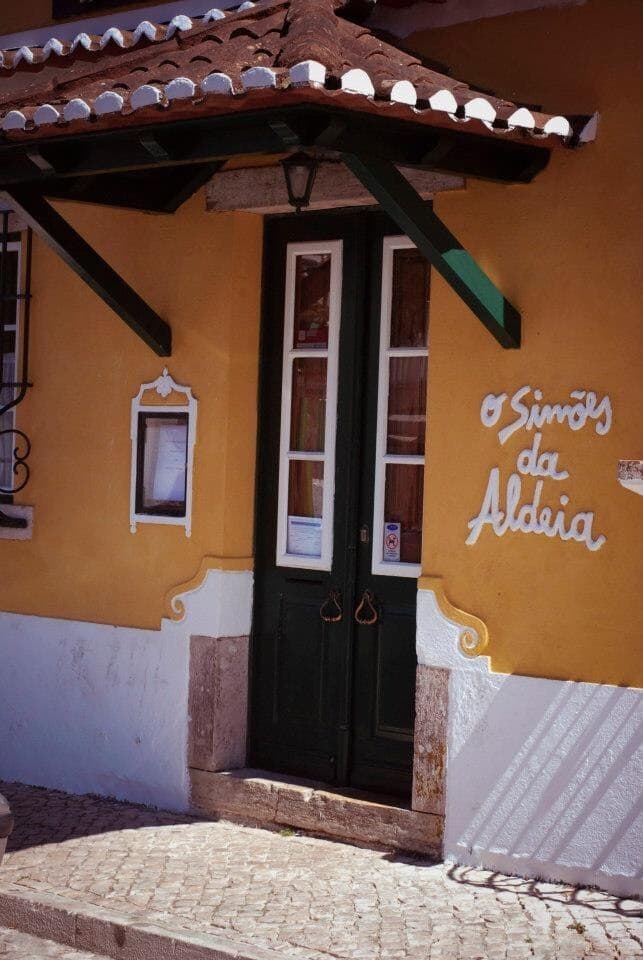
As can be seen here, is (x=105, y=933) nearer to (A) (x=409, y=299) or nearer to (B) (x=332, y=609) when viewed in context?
(B) (x=332, y=609)

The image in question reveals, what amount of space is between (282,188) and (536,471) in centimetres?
199

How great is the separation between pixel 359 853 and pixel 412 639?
105 centimetres

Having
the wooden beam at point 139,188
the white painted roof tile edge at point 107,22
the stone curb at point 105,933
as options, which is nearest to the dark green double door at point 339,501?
the wooden beam at point 139,188

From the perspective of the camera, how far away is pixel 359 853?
671 centimetres

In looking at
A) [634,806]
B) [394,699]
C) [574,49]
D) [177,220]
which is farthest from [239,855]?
[574,49]

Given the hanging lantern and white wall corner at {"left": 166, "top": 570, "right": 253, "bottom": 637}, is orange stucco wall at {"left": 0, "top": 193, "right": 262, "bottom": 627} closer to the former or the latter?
white wall corner at {"left": 166, "top": 570, "right": 253, "bottom": 637}

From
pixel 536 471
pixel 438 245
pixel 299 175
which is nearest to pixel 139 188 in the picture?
pixel 299 175

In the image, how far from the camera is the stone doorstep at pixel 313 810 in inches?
263

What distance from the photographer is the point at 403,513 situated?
7.10 metres

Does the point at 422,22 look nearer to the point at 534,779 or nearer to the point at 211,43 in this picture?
the point at 211,43

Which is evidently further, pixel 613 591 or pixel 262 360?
pixel 262 360

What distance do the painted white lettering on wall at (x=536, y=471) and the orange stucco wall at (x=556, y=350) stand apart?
1.4 inches

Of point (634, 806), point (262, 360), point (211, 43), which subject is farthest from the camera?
point (262, 360)

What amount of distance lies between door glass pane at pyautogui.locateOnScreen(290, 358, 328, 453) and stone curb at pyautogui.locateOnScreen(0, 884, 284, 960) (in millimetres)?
2640
